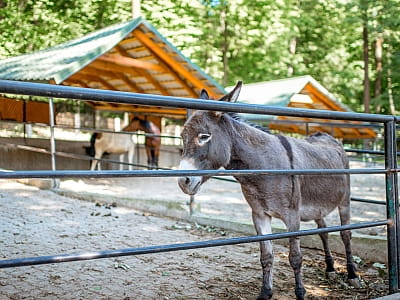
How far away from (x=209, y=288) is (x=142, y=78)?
1013cm

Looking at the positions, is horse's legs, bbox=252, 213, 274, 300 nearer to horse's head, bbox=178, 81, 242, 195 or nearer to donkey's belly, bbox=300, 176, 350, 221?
donkey's belly, bbox=300, 176, 350, 221

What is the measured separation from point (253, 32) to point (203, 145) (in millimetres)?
21278

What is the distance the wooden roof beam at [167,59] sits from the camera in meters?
10.5

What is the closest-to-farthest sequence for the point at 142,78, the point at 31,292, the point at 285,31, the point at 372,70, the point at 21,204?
the point at 31,292, the point at 21,204, the point at 142,78, the point at 285,31, the point at 372,70

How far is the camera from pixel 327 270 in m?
4.09

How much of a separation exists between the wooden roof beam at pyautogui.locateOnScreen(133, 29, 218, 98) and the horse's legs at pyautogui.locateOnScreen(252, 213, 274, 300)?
7802mm

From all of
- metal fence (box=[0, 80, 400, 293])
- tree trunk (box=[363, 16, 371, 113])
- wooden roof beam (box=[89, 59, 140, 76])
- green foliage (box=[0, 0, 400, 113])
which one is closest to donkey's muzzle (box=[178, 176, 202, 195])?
metal fence (box=[0, 80, 400, 293])

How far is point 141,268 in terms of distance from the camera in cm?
396

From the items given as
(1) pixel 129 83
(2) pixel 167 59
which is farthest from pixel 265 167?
(1) pixel 129 83

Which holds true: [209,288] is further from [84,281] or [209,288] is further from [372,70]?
[372,70]

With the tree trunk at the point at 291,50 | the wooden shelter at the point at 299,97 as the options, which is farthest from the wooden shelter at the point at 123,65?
the tree trunk at the point at 291,50

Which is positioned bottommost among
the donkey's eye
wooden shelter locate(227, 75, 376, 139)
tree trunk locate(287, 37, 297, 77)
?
the donkey's eye

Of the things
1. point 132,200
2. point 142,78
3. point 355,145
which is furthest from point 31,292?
point 355,145

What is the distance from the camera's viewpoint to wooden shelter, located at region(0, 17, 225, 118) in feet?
30.8
